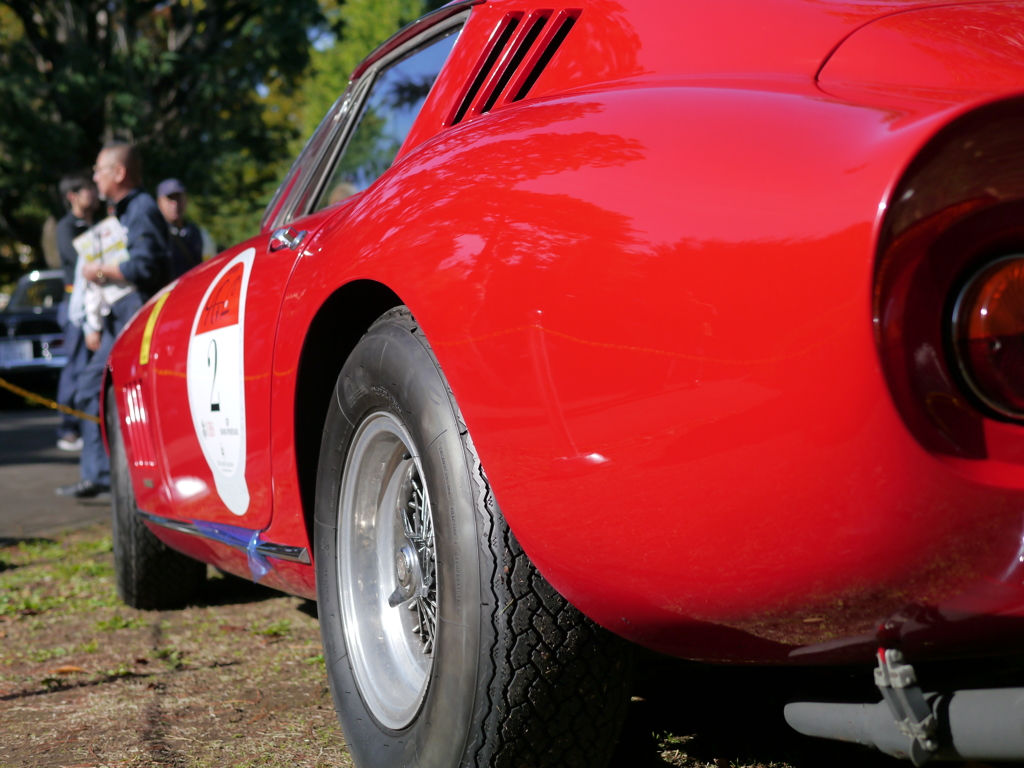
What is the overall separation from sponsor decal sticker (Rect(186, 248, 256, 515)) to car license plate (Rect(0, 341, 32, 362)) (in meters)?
12.5

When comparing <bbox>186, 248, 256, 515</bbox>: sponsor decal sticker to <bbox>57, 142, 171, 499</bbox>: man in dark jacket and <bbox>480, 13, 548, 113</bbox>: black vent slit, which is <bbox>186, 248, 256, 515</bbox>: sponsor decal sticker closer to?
<bbox>480, 13, 548, 113</bbox>: black vent slit

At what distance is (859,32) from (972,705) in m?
1.00

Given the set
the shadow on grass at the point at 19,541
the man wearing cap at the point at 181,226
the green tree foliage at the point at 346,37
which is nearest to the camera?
the shadow on grass at the point at 19,541

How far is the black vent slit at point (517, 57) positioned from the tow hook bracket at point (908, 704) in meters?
1.32

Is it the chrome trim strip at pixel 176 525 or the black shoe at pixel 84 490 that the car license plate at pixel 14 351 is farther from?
the chrome trim strip at pixel 176 525

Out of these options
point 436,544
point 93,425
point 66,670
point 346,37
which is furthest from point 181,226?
point 346,37

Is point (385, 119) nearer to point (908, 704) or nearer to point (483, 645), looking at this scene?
point (483, 645)

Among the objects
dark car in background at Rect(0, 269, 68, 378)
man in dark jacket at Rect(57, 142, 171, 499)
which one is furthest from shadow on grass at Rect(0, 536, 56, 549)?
dark car in background at Rect(0, 269, 68, 378)

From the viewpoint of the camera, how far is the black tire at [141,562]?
3.88 meters

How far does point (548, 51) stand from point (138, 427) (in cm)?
221

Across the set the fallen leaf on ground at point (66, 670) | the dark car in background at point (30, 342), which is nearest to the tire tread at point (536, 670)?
the fallen leaf on ground at point (66, 670)

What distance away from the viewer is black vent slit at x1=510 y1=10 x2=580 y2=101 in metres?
2.05

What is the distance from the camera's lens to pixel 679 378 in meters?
1.38

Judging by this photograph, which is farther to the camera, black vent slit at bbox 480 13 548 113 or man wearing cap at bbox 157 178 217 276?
man wearing cap at bbox 157 178 217 276
